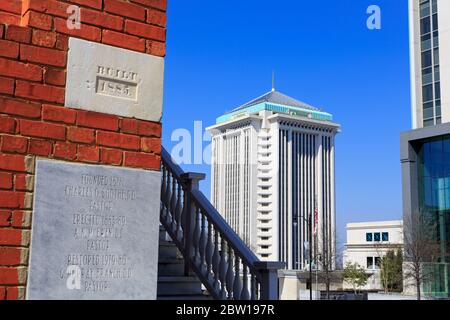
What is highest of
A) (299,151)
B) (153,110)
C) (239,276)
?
(299,151)

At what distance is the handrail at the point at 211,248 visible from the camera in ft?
22.1

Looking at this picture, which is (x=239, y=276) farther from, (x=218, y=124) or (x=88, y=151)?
(x=218, y=124)

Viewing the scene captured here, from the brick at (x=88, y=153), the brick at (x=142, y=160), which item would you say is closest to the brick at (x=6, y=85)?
the brick at (x=88, y=153)

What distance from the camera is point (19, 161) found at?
284 centimetres

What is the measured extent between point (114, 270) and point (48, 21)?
1.32 meters

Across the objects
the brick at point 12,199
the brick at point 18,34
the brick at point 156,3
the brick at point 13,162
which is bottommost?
the brick at point 12,199

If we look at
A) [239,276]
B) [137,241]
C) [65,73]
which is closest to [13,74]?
[65,73]

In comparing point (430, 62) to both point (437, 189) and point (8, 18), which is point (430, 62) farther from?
point (8, 18)

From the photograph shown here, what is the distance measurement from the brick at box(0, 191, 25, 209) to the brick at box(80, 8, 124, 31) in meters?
0.98

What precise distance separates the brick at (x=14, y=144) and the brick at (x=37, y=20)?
1.91 ft

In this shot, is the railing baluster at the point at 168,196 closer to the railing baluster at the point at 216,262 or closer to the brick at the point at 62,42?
the railing baluster at the point at 216,262

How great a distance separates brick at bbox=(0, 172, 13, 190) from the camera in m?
2.78

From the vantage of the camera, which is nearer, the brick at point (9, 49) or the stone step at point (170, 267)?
the brick at point (9, 49)

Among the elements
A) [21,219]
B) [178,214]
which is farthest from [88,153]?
[178,214]
